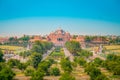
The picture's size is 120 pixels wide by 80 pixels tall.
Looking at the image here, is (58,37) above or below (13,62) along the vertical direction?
above

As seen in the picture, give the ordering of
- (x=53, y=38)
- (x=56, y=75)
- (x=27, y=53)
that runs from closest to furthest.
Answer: (x=56, y=75) → (x=27, y=53) → (x=53, y=38)

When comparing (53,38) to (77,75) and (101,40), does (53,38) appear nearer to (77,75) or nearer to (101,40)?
(101,40)

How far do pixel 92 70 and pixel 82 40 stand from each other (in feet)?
258

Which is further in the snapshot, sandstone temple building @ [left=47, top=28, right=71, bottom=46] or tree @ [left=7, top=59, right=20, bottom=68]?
sandstone temple building @ [left=47, top=28, right=71, bottom=46]

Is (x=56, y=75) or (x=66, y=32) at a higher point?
(x=66, y=32)

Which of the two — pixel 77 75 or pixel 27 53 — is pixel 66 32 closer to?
pixel 27 53

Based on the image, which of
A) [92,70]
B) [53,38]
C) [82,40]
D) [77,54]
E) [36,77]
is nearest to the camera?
[36,77]

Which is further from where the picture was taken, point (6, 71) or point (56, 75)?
point (56, 75)

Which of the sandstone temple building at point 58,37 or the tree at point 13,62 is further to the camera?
the sandstone temple building at point 58,37

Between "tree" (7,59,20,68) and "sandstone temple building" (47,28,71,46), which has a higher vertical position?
"sandstone temple building" (47,28,71,46)

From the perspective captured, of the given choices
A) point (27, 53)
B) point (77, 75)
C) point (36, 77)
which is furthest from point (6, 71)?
point (27, 53)

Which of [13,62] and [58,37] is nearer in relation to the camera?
[13,62]

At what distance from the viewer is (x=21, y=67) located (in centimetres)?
3788

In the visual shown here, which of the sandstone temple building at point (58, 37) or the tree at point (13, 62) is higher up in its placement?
the sandstone temple building at point (58, 37)
